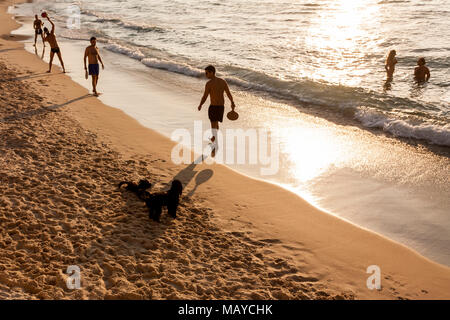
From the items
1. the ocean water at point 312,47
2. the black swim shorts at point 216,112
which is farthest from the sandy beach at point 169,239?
the ocean water at point 312,47

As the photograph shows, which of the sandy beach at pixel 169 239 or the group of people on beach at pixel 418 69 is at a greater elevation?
the group of people on beach at pixel 418 69

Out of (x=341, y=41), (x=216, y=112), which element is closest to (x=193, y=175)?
(x=216, y=112)

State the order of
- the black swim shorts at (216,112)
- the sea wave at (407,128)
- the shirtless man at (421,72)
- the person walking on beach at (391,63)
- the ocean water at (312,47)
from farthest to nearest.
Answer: the person walking on beach at (391,63), the shirtless man at (421,72), the ocean water at (312,47), the sea wave at (407,128), the black swim shorts at (216,112)

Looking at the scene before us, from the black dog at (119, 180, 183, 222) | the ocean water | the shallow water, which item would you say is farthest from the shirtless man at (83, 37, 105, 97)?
the black dog at (119, 180, 183, 222)

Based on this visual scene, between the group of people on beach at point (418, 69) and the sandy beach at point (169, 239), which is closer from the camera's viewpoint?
the sandy beach at point (169, 239)

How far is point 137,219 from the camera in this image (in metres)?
5.64

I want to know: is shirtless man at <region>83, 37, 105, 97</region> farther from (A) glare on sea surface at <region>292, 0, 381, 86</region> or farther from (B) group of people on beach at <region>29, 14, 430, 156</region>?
(A) glare on sea surface at <region>292, 0, 381, 86</region>

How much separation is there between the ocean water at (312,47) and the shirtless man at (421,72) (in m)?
0.30

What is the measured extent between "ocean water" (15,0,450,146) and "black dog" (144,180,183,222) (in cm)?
669

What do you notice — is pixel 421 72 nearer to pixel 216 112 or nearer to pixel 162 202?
pixel 216 112

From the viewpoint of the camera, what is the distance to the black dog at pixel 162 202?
5.57 metres

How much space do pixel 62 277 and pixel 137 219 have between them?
1500 millimetres

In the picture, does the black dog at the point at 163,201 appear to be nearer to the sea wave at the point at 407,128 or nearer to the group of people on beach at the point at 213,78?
the group of people on beach at the point at 213,78
